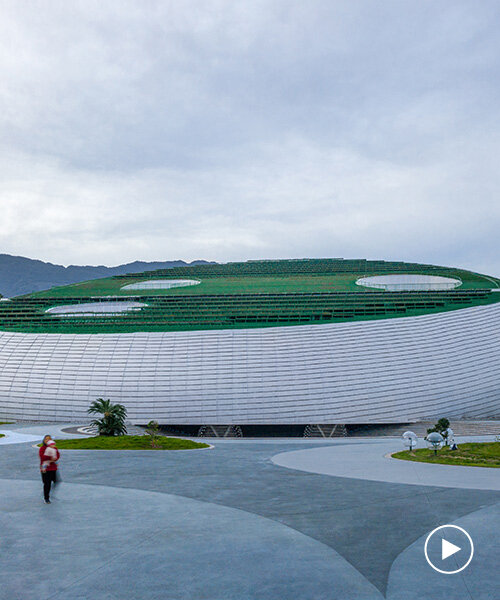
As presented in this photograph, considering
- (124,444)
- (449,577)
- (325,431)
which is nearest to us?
(449,577)

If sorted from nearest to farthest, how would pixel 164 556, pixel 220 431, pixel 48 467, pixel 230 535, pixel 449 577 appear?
1. pixel 449 577
2. pixel 164 556
3. pixel 230 535
4. pixel 48 467
5. pixel 220 431

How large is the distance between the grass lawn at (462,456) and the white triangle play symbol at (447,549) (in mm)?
12099

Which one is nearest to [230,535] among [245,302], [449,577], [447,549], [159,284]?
[447,549]

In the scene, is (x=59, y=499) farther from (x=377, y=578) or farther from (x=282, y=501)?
(x=377, y=578)

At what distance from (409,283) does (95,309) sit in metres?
51.5

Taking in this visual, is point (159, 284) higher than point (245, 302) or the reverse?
higher

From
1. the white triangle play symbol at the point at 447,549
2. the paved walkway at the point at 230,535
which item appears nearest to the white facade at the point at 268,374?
the paved walkway at the point at 230,535

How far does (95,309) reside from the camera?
7700 centimetres

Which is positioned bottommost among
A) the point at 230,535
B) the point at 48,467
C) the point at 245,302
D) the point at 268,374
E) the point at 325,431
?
the point at 325,431

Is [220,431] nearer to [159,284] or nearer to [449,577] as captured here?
[449,577]

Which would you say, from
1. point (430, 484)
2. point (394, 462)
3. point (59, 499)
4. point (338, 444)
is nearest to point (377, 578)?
point (430, 484)

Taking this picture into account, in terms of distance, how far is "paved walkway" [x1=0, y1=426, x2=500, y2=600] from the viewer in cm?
912

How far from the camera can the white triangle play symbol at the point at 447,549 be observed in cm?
1043

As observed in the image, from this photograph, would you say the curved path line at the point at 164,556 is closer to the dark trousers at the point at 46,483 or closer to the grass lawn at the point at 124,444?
the dark trousers at the point at 46,483
